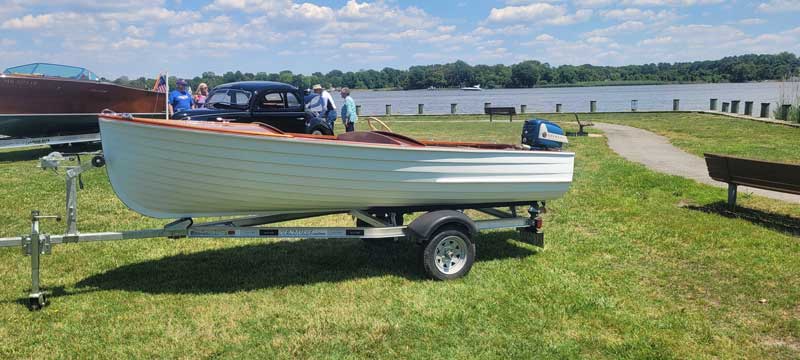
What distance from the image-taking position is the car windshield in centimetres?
1269

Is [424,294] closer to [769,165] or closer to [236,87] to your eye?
[769,165]

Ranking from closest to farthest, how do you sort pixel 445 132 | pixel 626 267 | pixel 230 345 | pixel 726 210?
pixel 230 345 < pixel 626 267 < pixel 726 210 < pixel 445 132

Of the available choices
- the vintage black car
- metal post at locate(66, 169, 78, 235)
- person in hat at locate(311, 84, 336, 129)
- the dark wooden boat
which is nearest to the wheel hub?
metal post at locate(66, 169, 78, 235)

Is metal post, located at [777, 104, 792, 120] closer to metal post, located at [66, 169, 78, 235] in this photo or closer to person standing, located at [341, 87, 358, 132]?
person standing, located at [341, 87, 358, 132]

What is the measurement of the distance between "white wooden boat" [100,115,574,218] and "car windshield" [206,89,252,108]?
7172mm

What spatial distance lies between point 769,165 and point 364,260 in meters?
5.24

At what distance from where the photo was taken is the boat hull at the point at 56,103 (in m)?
14.6

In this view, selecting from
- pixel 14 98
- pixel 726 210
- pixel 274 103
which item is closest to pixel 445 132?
pixel 274 103

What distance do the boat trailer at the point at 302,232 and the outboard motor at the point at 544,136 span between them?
37.7 inches

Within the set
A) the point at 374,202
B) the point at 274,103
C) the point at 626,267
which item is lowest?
the point at 626,267

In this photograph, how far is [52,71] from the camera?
1535 cm

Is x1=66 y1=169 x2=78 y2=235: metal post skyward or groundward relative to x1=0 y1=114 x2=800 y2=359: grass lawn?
skyward

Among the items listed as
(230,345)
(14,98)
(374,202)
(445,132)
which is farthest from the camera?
(445,132)

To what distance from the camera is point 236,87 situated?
1297cm
